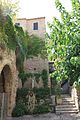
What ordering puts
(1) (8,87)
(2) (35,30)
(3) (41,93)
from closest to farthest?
(1) (8,87), (3) (41,93), (2) (35,30)

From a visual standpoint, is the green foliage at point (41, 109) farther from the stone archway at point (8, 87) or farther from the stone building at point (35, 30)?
the stone building at point (35, 30)

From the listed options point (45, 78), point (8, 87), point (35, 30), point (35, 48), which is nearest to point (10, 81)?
point (8, 87)

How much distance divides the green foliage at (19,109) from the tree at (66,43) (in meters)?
6.73

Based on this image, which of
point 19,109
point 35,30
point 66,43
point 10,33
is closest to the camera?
point 66,43

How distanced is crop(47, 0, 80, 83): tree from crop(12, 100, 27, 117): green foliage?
6732 millimetres

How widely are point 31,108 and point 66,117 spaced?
3128 mm

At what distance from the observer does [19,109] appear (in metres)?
14.5

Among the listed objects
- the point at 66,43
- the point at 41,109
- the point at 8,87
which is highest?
the point at 66,43

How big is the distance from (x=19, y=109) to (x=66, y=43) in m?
8.03

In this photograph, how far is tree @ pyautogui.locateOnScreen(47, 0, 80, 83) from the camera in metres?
8.14

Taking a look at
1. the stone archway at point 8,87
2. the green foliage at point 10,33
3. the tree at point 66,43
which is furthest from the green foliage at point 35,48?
the tree at point 66,43

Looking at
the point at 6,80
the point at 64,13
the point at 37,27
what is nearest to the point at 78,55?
the point at 64,13

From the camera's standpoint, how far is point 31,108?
591 inches

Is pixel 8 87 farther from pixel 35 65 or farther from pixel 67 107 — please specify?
pixel 35 65
